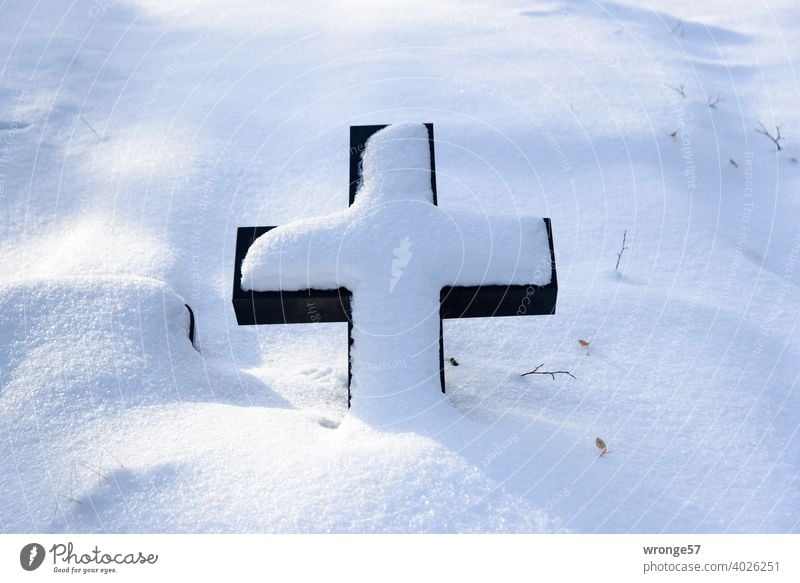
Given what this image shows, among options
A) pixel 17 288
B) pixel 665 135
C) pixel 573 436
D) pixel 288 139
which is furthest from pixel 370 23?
pixel 573 436

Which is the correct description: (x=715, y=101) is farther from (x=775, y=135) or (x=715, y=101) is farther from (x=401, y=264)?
(x=401, y=264)

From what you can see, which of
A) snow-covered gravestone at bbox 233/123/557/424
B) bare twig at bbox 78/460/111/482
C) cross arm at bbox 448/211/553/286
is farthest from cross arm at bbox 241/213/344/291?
bare twig at bbox 78/460/111/482

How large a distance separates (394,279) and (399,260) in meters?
0.12

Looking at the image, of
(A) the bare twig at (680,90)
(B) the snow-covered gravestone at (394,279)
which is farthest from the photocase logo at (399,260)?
(A) the bare twig at (680,90)

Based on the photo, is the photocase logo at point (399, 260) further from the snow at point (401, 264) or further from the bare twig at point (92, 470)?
the bare twig at point (92, 470)

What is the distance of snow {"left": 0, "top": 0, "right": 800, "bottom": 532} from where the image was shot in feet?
12.2

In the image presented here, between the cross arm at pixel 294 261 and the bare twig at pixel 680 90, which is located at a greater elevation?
the bare twig at pixel 680 90

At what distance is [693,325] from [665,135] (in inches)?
87.2

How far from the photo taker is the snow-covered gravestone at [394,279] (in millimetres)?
4316
